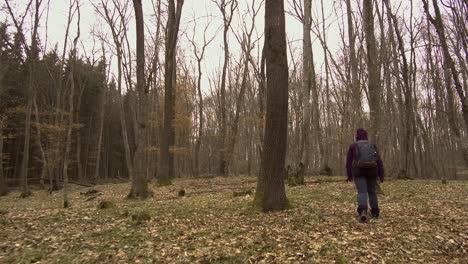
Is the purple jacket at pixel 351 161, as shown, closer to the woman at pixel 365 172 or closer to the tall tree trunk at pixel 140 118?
the woman at pixel 365 172

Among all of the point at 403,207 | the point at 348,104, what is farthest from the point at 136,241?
the point at 348,104

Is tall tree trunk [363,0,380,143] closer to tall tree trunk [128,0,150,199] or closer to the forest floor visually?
the forest floor

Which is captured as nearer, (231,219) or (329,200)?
(231,219)

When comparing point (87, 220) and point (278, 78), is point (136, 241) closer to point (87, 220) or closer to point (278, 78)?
point (87, 220)

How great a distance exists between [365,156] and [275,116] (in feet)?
6.56

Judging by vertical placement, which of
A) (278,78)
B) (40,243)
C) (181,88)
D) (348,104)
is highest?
(181,88)

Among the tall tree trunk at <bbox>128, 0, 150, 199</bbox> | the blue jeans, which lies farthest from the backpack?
the tall tree trunk at <bbox>128, 0, 150, 199</bbox>

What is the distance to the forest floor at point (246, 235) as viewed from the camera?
5.74 meters

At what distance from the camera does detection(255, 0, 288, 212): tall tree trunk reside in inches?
320

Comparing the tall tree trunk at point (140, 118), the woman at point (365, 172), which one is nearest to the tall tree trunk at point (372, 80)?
the woman at point (365, 172)

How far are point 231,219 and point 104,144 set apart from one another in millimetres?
39478

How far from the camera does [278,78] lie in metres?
8.27

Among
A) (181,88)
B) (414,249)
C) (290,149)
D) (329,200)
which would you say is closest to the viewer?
(414,249)

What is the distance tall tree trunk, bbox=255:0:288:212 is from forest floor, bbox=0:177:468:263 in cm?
42
